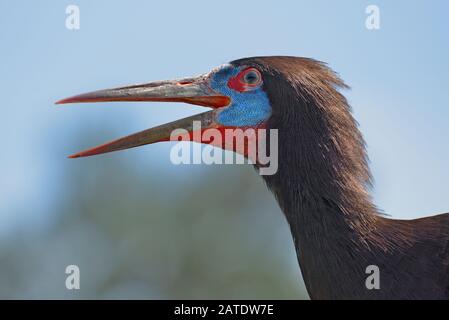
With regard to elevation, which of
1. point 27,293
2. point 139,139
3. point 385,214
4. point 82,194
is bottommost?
point 27,293

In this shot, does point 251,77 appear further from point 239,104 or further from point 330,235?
point 330,235

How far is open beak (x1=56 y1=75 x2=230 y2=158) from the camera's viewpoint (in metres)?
7.75

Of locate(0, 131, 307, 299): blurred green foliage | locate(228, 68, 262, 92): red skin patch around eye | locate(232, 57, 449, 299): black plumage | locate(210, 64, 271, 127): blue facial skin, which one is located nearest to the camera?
locate(232, 57, 449, 299): black plumage

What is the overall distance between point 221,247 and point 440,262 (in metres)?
14.2

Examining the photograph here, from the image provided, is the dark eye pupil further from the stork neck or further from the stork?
the stork neck

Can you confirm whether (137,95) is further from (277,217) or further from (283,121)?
(277,217)

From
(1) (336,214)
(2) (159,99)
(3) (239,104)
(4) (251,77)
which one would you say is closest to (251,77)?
(4) (251,77)

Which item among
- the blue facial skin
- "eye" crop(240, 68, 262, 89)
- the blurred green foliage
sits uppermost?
"eye" crop(240, 68, 262, 89)

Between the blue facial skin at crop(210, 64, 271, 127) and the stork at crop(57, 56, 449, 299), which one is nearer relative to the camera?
the stork at crop(57, 56, 449, 299)

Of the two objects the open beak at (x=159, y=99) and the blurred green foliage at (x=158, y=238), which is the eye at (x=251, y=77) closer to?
the open beak at (x=159, y=99)

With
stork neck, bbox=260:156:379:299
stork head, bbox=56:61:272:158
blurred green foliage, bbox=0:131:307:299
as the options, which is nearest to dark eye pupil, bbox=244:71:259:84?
stork head, bbox=56:61:272:158

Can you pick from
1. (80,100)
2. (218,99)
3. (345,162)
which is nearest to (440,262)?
(345,162)

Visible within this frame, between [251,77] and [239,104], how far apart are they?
267mm

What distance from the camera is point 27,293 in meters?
19.5
